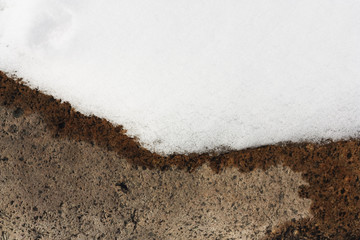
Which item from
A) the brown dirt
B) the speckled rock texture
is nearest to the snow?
the brown dirt

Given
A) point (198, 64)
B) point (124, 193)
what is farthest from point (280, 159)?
point (124, 193)

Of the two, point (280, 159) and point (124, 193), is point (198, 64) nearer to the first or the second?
point (280, 159)

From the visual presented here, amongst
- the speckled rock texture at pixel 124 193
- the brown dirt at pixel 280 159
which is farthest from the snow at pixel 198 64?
the speckled rock texture at pixel 124 193

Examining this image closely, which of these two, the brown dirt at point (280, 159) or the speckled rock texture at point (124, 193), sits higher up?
the brown dirt at point (280, 159)

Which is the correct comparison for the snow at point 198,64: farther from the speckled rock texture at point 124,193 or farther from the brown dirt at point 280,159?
the speckled rock texture at point 124,193

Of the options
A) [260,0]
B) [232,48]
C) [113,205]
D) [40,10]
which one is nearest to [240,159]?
[232,48]

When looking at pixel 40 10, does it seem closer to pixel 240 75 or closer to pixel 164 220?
pixel 240 75

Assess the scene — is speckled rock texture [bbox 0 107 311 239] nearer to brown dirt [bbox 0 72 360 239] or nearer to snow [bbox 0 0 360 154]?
brown dirt [bbox 0 72 360 239]
